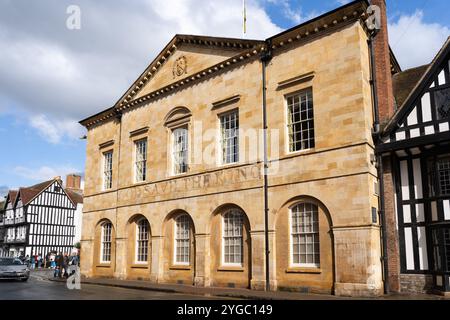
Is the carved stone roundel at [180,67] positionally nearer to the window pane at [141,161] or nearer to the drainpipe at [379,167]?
the window pane at [141,161]

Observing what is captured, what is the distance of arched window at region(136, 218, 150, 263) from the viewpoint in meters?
22.9

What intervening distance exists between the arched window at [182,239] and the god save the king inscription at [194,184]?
48.0 inches

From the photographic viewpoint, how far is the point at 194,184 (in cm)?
2042

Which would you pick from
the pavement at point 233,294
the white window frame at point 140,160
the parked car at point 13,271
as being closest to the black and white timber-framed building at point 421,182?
the pavement at point 233,294

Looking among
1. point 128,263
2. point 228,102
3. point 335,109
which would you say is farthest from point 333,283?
point 128,263

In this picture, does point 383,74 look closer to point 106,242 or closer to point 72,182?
point 106,242

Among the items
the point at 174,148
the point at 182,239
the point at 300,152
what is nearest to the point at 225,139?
the point at 174,148

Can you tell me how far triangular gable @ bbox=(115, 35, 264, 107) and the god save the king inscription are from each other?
16.9 ft

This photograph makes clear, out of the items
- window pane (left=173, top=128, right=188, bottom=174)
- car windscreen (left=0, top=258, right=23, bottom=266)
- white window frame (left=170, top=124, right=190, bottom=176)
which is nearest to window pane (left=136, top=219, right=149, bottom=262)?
white window frame (left=170, top=124, right=190, bottom=176)

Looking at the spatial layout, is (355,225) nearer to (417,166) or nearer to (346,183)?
(346,183)

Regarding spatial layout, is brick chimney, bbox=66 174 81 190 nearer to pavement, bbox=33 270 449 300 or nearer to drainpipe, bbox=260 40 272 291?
pavement, bbox=33 270 449 300

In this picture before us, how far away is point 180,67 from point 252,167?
7.39 metres

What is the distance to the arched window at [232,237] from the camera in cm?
1847
